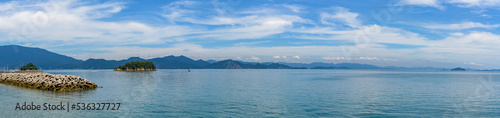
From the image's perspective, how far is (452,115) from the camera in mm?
28531

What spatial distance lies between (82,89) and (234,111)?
119 feet

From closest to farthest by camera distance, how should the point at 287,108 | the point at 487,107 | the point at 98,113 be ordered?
1. the point at 98,113
2. the point at 287,108
3. the point at 487,107

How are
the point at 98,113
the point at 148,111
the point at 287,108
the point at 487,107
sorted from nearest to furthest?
the point at 98,113
the point at 148,111
the point at 287,108
the point at 487,107

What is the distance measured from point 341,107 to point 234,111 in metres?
12.0

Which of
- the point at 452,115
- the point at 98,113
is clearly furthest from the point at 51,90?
the point at 452,115

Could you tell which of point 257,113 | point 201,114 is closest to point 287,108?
point 257,113

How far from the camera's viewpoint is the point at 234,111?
97.1 ft

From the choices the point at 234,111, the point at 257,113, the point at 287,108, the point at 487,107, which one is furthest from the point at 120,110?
the point at 487,107

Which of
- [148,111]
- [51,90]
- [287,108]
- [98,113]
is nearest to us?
[98,113]

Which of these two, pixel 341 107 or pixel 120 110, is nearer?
pixel 120 110

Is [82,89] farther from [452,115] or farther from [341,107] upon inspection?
[452,115]

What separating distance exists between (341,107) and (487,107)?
17187mm

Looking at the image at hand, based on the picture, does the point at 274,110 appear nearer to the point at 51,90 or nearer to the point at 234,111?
the point at 234,111

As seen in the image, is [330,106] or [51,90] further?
[51,90]
